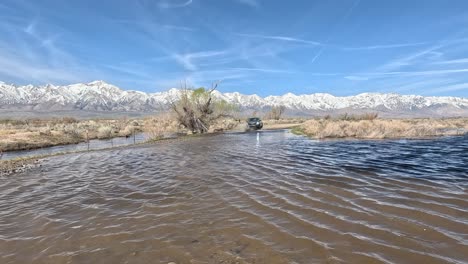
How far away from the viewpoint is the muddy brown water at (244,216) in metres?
4.50

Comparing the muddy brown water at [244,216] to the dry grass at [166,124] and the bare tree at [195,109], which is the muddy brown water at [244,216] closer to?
the dry grass at [166,124]

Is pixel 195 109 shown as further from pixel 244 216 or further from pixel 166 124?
pixel 244 216

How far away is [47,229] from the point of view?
5.95 metres

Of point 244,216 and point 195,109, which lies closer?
point 244,216

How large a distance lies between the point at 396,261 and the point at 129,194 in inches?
265

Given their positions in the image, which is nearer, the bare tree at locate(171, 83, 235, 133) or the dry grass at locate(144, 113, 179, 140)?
the dry grass at locate(144, 113, 179, 140)

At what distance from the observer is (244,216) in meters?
6.16

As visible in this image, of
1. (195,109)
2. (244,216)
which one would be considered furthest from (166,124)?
(244,216)

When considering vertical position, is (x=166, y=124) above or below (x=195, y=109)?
below

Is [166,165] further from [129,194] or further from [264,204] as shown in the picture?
[264,204]

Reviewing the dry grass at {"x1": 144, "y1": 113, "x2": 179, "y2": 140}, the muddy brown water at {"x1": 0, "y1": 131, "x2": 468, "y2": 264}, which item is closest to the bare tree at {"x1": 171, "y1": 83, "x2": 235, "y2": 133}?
the dry grass at {"x1": 144, "y1": 113, "x2": 179, "y2": 140}

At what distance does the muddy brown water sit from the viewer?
450cm


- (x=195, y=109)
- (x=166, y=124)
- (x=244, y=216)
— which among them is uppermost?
(x=195, y=109)

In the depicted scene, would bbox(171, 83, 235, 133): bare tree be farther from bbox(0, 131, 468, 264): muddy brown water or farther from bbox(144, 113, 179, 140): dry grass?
bbox(0, 131, 468, 264): muddy brown water
